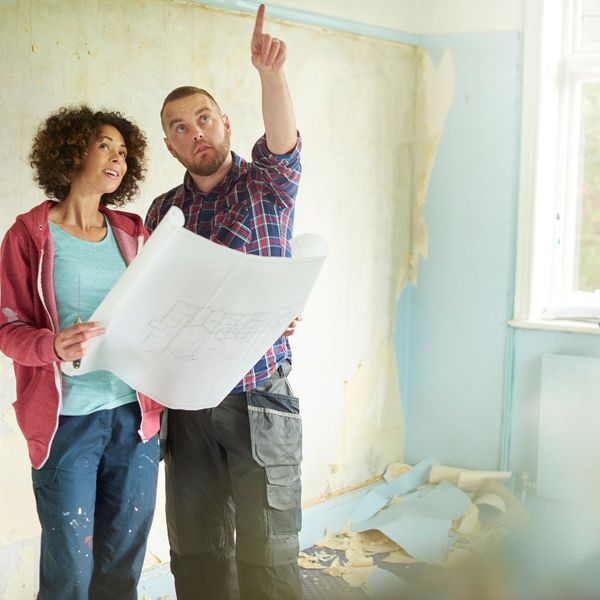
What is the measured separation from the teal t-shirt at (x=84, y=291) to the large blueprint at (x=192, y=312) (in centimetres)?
8

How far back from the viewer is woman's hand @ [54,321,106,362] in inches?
44.8

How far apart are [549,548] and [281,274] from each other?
0.82m

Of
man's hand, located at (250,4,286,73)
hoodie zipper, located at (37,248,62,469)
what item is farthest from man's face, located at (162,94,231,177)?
hoodie zipper, located at (37,248,62,469)

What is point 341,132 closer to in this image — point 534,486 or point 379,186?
point 379,186

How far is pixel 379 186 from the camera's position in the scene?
2.94 meters

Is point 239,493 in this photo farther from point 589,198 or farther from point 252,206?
point 589,198

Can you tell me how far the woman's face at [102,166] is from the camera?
135cm

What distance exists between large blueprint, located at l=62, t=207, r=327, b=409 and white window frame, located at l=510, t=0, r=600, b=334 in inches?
67.8

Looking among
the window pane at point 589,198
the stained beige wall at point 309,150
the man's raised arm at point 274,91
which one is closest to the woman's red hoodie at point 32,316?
the man's raised arm at point 274,91

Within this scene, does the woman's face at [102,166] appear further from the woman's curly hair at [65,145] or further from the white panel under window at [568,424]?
the white panel under window at [568,424]

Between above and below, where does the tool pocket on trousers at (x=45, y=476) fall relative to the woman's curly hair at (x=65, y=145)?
below

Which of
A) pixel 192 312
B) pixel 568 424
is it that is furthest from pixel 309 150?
pixel 192 312

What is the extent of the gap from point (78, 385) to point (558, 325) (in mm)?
1973

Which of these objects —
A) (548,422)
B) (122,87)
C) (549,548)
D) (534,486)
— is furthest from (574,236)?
(549,548)
